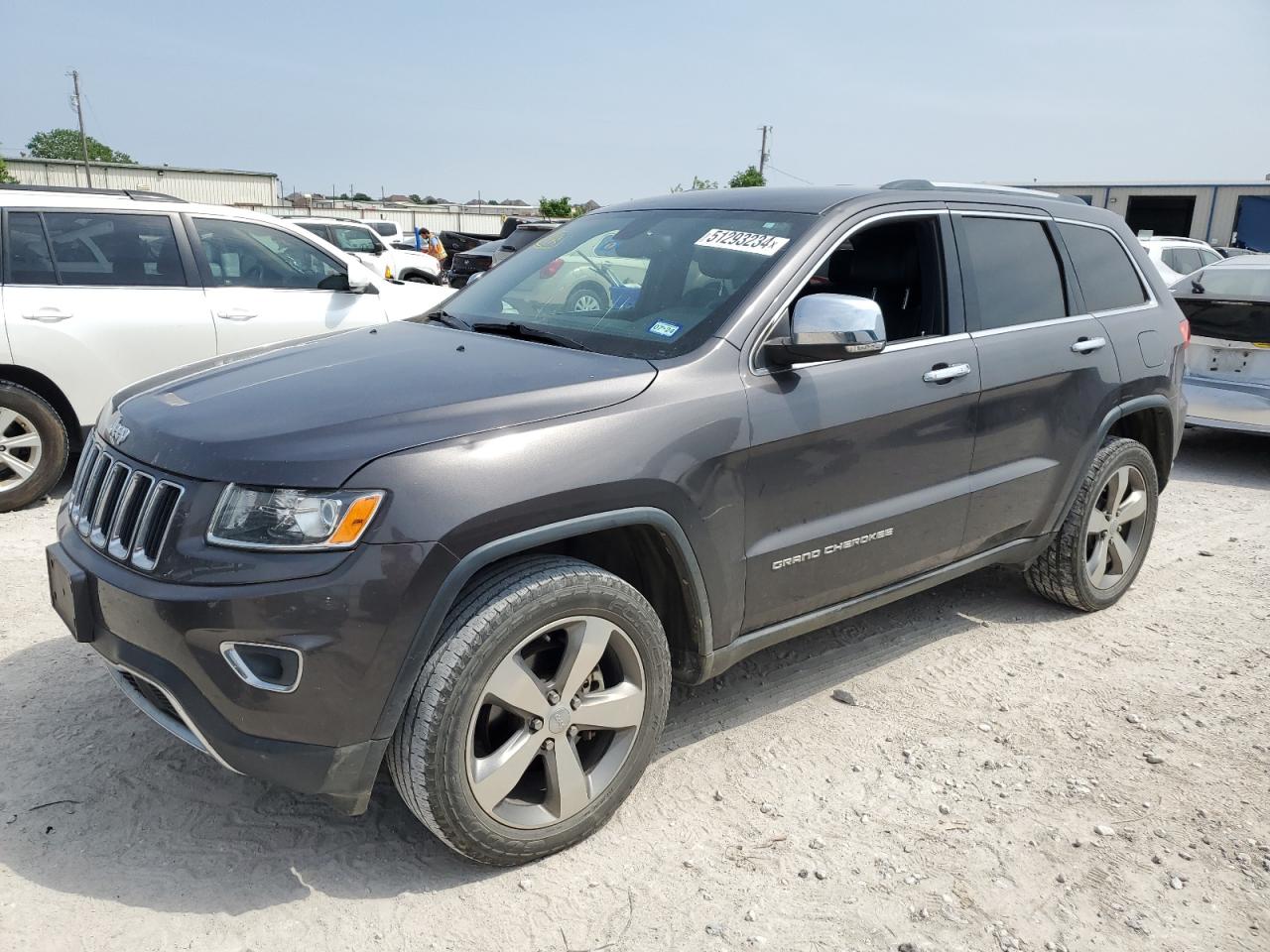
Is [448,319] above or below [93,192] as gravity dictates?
below

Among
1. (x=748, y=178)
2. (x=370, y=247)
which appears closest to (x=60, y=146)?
(x=748, y=178)

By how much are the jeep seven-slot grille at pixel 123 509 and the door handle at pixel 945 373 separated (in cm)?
238

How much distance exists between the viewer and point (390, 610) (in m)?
2.35

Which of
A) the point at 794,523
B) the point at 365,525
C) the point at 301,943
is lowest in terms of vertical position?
the point at 301,943

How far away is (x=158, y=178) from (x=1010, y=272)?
6199cm

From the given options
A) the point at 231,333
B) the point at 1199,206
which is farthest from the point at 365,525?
the point at 1199,206

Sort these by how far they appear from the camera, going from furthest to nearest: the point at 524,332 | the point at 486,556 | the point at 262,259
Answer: the point at 262,259 < the point at 524,332 < the point at 486,556

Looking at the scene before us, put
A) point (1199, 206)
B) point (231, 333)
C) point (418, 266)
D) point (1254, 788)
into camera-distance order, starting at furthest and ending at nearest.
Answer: point (1199, 206) → point (418, 266) → point (231, 333) → point (1254, 788)

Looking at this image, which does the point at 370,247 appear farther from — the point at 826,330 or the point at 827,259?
the point at 826,330

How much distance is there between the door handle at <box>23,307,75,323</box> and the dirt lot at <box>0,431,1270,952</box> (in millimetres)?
2278

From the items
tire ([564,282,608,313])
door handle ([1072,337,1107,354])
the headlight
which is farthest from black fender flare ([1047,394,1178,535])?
the headlight

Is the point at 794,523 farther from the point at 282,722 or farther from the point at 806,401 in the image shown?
the point at 282,722

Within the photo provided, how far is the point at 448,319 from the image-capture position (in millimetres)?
3748

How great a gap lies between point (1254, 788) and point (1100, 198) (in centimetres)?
4021
